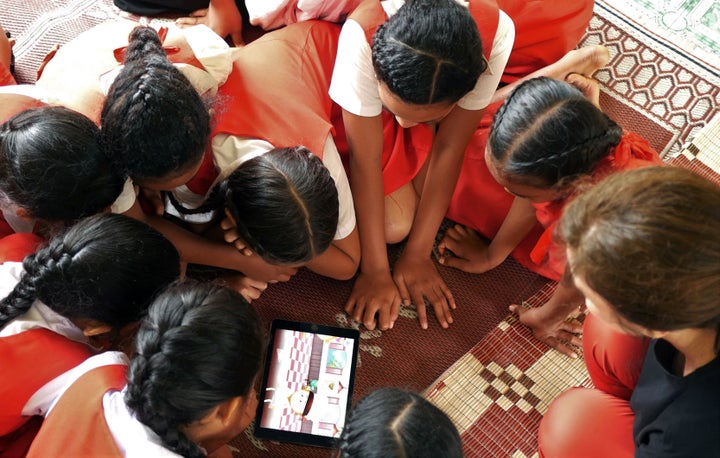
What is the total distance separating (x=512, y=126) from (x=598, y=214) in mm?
274

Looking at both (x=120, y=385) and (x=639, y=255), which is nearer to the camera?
(x=639, y=255)

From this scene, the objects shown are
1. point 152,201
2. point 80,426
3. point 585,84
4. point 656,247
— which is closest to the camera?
point 656,247

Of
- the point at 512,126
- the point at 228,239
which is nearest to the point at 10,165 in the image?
the point at 228,239

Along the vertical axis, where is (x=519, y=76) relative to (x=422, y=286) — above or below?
above

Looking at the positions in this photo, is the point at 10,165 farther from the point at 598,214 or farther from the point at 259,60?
the point at 598,214

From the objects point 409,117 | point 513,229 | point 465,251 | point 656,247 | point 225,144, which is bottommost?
point 465,251

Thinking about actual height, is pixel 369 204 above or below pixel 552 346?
above

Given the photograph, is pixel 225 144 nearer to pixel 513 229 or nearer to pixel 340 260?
pixel 340 260

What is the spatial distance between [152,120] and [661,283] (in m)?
0.66

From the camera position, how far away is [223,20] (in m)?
1.34

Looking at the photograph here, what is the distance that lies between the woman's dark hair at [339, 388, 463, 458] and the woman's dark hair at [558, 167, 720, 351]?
0.24m

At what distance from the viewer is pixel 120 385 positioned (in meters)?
0.77

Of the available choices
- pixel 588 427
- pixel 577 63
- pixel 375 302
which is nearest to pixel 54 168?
pixel 375 302

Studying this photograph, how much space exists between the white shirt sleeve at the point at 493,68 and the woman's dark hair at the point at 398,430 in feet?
1.78
